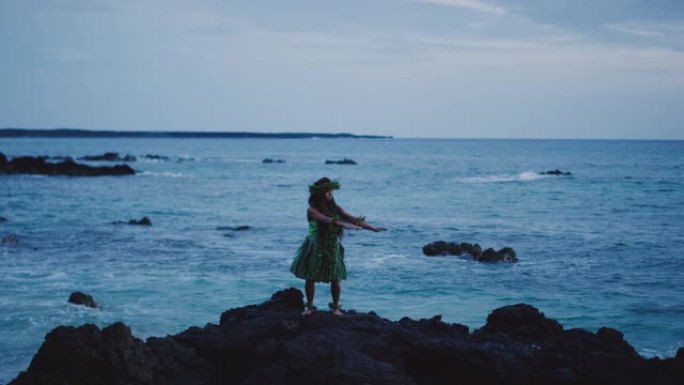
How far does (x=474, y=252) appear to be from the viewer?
989 inches

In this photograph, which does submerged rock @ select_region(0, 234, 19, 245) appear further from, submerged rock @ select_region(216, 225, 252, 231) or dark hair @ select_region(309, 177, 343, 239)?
dark hair @ select_region(309, 177, 343, 239)

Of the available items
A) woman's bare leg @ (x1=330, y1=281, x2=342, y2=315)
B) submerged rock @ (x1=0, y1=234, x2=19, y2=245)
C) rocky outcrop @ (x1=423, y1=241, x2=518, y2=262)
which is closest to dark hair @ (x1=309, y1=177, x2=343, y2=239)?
woman's bare leg @ (x1=330, y1=281, x2=342, y2=315)

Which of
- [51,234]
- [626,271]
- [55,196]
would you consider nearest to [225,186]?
[55,196]

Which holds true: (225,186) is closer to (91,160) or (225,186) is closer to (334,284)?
(91,160)

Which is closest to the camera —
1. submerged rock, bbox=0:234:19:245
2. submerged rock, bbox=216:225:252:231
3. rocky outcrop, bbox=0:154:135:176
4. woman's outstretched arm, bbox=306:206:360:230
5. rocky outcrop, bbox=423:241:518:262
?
woman's outstretched arm, bbox=306:206:360:230

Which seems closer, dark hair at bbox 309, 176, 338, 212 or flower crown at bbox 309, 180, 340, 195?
flower crown at bbox 309, 180, 340, 195

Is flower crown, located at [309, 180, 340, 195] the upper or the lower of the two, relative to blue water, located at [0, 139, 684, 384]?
upper

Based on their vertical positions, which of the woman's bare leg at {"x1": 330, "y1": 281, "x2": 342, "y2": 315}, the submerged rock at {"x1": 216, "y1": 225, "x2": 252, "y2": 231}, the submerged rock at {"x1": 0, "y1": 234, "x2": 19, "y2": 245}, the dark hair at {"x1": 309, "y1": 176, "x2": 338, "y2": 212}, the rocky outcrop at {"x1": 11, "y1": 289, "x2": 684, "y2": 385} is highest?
the dark hair at {"x1": 309, "y1": 176, "x2": 338, "y2": 212}

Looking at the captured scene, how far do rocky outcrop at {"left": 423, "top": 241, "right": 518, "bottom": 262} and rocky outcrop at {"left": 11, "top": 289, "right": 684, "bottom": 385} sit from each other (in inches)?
566

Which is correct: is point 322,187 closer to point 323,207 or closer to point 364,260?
point 323,207

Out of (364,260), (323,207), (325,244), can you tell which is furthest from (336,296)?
(364,260)

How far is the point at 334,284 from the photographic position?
10078 mm

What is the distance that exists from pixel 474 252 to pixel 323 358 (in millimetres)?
17333

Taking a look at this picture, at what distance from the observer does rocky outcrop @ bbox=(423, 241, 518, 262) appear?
24.3m
